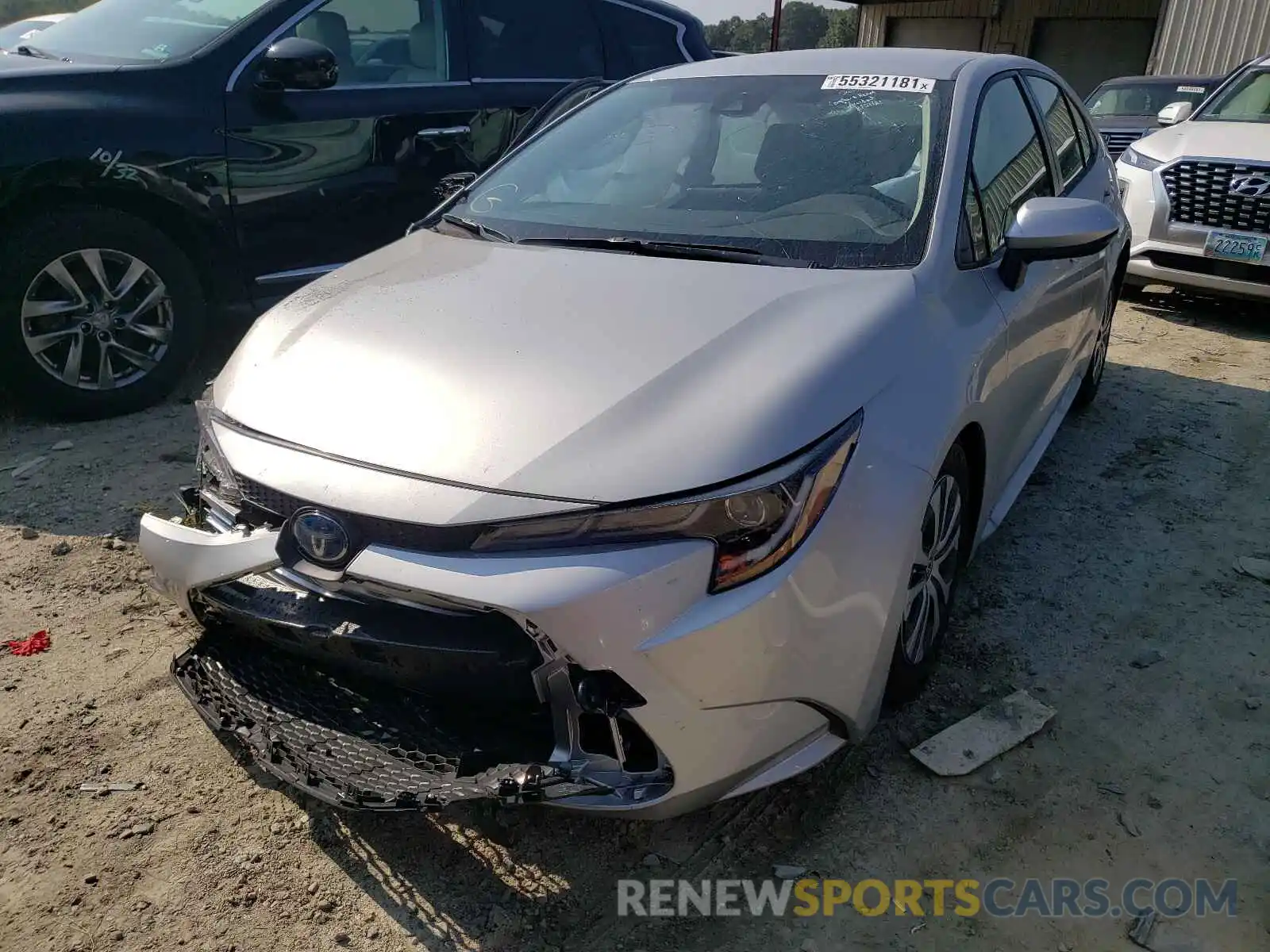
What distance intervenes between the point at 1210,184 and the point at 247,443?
6.36 metres

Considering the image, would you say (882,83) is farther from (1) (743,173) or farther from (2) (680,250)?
(2) (680,250)

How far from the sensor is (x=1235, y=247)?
607 centimetres

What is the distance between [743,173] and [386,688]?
1808 mm

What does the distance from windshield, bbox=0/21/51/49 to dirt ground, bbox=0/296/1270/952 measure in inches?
A: 109

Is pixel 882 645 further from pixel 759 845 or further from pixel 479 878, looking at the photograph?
pixel 479 878

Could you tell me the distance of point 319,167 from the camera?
4.43 metres

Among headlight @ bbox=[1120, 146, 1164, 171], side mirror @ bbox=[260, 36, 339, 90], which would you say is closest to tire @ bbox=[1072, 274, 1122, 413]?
headlight @ bbox=[1120, 146, 1164, 171]

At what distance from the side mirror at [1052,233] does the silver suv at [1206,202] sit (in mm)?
4159

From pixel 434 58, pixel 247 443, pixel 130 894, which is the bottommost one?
pixel 130 894

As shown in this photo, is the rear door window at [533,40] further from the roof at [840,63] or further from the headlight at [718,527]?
the headlight at [718,527]

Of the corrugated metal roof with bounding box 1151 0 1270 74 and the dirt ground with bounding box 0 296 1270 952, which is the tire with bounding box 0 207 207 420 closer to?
the dirt ground with bounding box 0 296 1270 952

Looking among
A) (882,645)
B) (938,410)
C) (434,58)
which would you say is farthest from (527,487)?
(434,58)

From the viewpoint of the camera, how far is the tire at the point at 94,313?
388 centimetres

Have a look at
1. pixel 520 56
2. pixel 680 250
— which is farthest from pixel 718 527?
pixel 520 56
